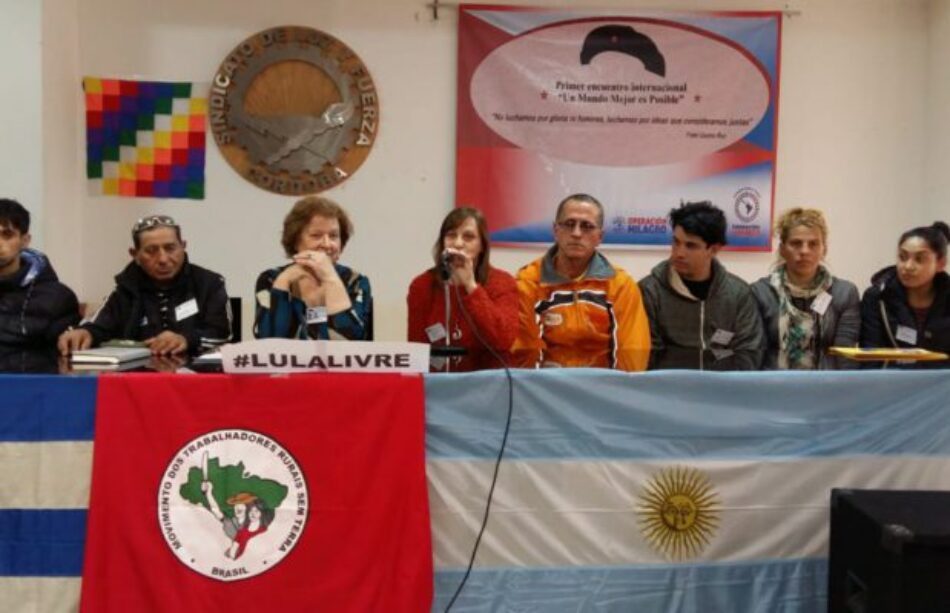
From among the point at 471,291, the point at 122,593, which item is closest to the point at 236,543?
the point at 122,593

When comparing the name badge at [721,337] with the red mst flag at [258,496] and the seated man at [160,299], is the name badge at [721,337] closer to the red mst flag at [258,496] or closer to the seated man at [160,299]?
the red mst flag at [258,496]

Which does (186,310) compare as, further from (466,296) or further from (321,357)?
(321,357)

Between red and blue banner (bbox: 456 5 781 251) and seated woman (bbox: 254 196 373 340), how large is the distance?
1.84 metres

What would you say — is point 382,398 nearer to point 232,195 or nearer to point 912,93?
point 232,195

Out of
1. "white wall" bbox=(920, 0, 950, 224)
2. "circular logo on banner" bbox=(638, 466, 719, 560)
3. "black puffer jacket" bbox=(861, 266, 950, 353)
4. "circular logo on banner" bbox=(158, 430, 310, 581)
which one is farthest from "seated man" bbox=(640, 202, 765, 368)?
"white wall" bbox=(920, 0, 950, 224)

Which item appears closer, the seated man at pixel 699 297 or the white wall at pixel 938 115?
the seated man at pixel 699 297

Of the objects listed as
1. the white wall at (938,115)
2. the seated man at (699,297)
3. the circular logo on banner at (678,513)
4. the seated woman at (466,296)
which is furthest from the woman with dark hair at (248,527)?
the white wall at (938,115)

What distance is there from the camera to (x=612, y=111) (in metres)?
4.17

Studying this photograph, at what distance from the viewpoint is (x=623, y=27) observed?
4129 millimetres

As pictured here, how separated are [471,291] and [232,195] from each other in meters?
2.25

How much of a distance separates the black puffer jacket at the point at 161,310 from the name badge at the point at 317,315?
507 mm

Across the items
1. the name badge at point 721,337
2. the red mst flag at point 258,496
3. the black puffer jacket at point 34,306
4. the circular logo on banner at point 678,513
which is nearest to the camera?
the red mst flag at point 258,496

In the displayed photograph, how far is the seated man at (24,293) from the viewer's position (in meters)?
2.56

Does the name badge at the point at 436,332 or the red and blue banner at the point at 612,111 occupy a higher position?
the red and blue banner at the point at 612,111
